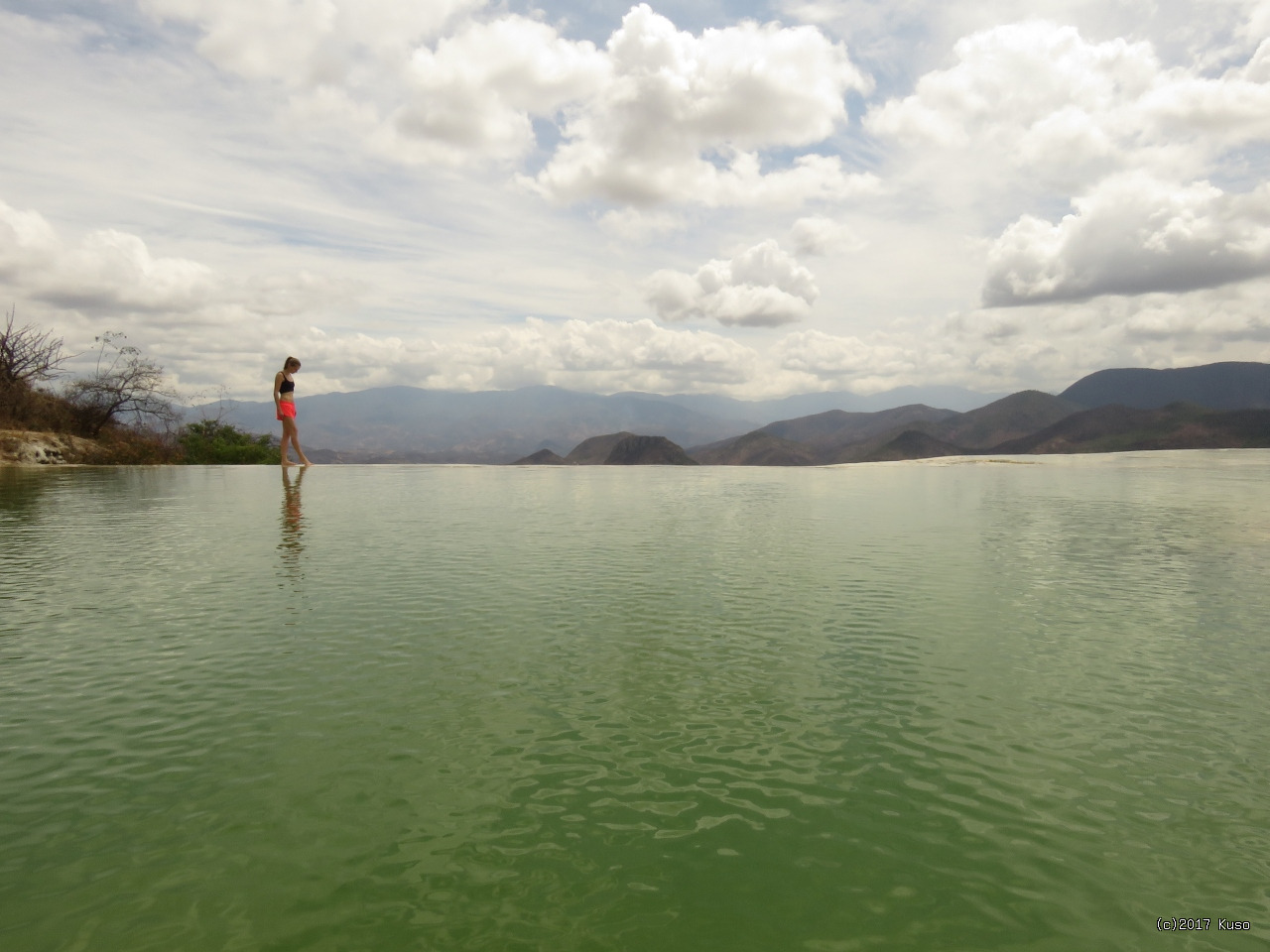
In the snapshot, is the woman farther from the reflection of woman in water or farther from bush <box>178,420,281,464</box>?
bush <box>178,420,281,464</box>

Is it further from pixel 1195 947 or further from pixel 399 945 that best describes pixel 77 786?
pixel 1195 947

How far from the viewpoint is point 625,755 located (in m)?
7.39

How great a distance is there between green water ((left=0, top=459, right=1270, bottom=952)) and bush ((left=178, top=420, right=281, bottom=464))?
6008 cm

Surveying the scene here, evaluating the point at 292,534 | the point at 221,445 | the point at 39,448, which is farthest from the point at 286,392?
the point at 221,445

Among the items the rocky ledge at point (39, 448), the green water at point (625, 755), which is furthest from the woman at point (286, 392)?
the rocky ledge at point (39, 448)

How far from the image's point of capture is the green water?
497 cm

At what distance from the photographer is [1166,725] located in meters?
8.30

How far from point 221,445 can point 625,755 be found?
78.0 metres

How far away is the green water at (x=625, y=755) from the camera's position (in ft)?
16.3

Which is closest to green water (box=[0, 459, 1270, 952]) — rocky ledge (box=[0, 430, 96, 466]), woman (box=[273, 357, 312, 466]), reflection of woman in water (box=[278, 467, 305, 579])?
reflection of woman in water (box=[278, 467, 305, 579])

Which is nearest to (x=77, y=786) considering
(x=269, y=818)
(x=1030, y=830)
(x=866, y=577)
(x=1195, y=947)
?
(x=269, y=818)

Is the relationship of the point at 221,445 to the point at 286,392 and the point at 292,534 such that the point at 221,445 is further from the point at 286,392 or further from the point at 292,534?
the point at 292,534

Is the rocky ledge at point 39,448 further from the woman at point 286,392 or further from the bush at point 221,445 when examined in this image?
the woman at point 286,392

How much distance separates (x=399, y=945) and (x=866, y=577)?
14.4 metres
